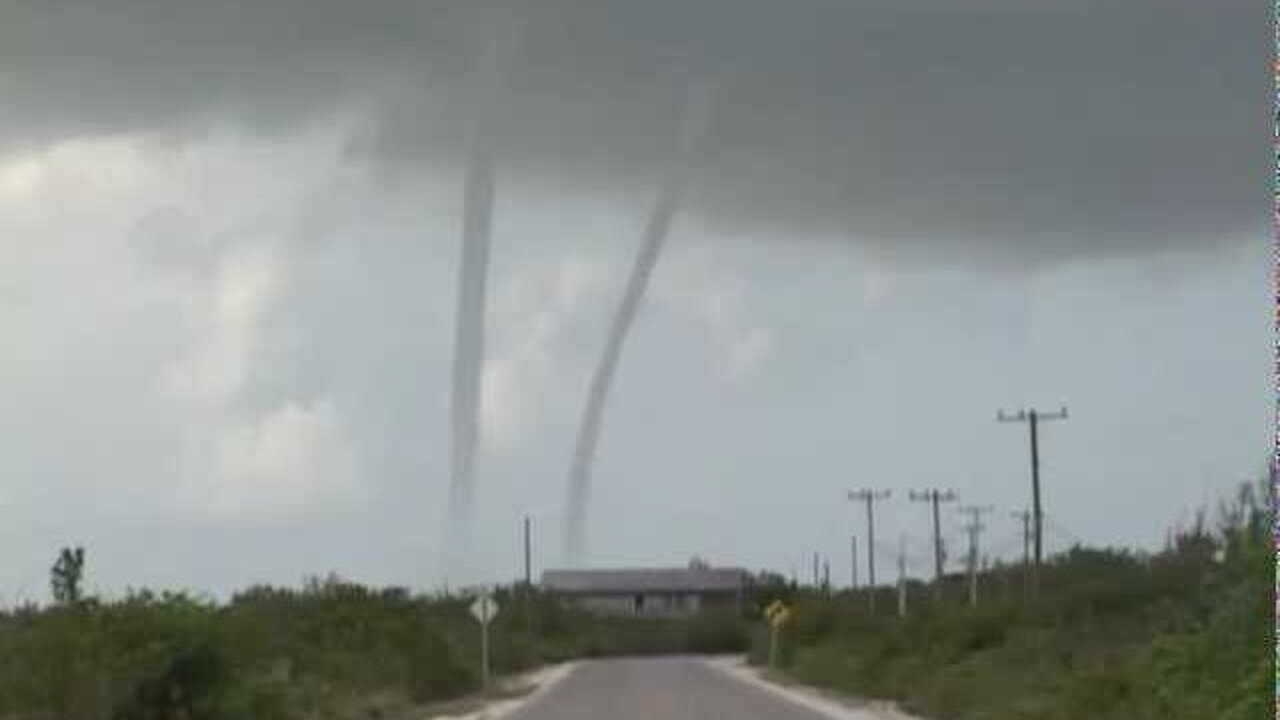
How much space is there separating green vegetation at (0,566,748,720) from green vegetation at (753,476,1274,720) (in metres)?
14.5

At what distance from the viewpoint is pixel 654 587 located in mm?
189000

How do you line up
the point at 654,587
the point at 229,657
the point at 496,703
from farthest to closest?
the point at 654,587
the point at 496,703
the point at 229,657

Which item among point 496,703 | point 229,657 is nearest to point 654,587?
point 496,703

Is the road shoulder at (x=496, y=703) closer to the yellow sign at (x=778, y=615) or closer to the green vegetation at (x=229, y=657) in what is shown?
the green vegetation at (x=229, y=657)

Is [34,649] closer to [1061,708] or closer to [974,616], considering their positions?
[1061,708]

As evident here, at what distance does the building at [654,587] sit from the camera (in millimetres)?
185125

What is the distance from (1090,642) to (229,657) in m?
25.8

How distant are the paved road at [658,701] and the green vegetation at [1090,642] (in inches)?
163

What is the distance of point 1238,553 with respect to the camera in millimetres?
34062

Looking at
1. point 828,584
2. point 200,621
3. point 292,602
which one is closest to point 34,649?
point 200,621

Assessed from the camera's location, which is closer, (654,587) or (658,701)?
(658,701)

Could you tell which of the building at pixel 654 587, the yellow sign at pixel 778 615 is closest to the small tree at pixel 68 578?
the yellow sign at pixel 778 615

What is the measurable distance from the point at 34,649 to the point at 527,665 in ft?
235

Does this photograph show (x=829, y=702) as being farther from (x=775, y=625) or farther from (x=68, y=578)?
(x=775, y=625)
